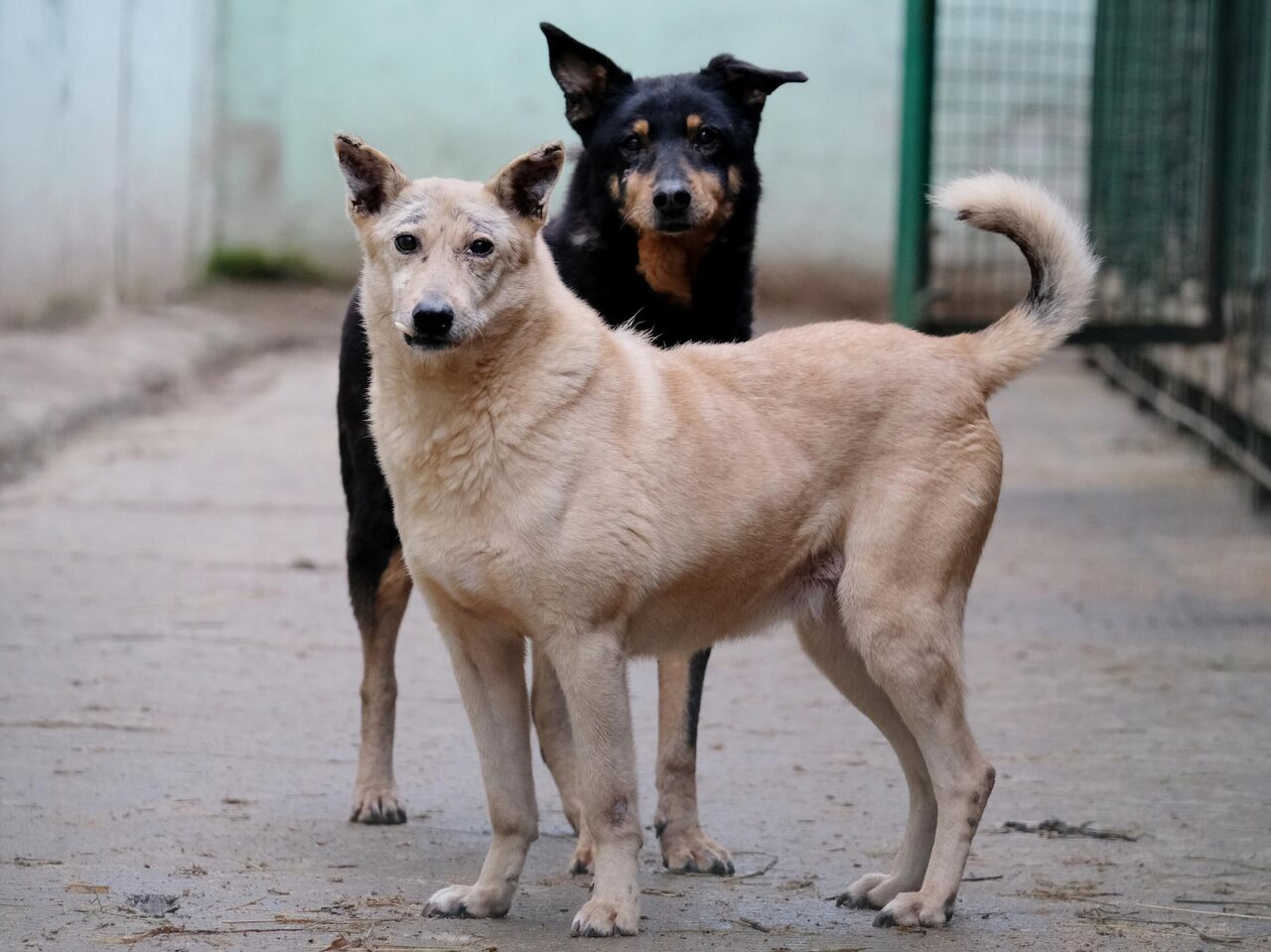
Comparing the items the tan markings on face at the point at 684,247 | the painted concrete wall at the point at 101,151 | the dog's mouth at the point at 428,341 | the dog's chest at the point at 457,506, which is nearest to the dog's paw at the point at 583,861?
the dog's chest at the point at 457,506

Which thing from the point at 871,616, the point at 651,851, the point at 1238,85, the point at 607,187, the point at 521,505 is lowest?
the point at 651,851

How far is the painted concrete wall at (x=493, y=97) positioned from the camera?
13.5 meters

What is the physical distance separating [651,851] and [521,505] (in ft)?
3.96

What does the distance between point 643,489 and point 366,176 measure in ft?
2.67

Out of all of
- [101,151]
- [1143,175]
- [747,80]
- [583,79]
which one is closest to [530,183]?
[583,79]

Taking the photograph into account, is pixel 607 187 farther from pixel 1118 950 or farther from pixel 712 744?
pixel 1118 950

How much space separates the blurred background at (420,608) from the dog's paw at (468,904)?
41 millimetres

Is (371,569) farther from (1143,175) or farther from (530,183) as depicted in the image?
(1143,175)

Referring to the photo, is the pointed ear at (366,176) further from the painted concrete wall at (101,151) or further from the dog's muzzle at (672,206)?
the painted concrete wall at (101,151)

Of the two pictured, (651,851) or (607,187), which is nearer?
(651,851)

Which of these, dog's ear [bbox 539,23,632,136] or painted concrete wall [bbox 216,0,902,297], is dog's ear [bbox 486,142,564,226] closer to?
dog's ear [bbox 539,23,632,136]

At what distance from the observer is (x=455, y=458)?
3.15 m

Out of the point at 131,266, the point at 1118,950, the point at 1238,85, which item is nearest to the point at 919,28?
the point at 1238,85

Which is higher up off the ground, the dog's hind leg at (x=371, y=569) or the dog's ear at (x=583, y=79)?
the dog's ear at (x=583, y=79)
